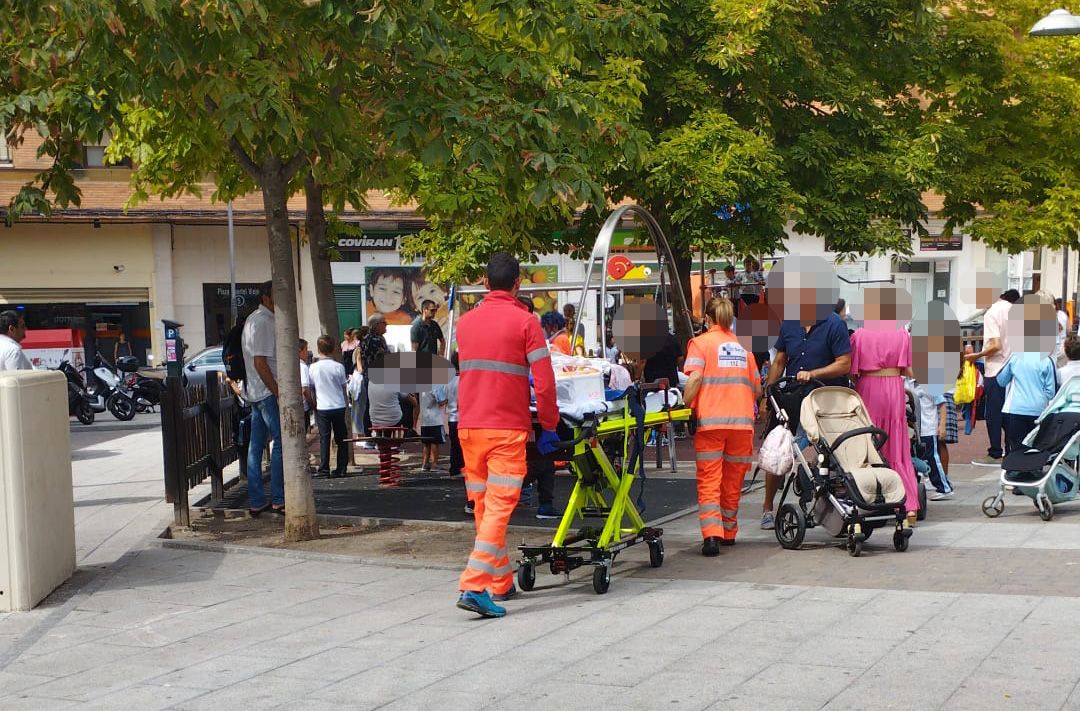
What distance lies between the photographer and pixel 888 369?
933 centimetres

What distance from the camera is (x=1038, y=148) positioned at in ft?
69.8

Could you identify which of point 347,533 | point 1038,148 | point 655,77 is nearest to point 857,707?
point 347,533

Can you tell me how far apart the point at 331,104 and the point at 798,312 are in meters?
3.72

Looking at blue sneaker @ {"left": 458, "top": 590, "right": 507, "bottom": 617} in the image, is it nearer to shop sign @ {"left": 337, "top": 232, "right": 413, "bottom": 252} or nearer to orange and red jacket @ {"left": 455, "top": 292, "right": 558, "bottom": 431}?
orange and red jacket @ {"left": 455, "top": 292, "right": 558, "bottom": 431}

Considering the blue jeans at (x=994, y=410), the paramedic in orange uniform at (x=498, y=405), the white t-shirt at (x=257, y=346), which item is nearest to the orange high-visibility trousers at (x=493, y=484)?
the paramedic in orange uniform at (x=498, y=405)

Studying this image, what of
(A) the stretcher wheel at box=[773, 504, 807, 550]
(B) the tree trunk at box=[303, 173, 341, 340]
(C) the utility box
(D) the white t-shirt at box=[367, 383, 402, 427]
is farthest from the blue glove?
(B) the tree trunk at box=[303, 173, 341, 340]

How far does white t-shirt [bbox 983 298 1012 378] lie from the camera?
1332 centimetres

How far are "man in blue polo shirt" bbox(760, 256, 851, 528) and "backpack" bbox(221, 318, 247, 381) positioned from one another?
4.45 meters

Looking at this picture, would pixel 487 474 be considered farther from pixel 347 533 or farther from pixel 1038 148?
pixel 1038 148

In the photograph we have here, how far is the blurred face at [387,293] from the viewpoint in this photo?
35594 millimetres

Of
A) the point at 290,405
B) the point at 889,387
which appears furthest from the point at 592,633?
the point at 290,405

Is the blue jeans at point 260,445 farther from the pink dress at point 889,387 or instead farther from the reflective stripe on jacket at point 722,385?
the pink dress at point 889,387

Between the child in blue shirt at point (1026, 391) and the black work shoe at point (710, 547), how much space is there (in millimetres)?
3913

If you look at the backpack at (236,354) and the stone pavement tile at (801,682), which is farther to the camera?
the backpack at (236,354)
